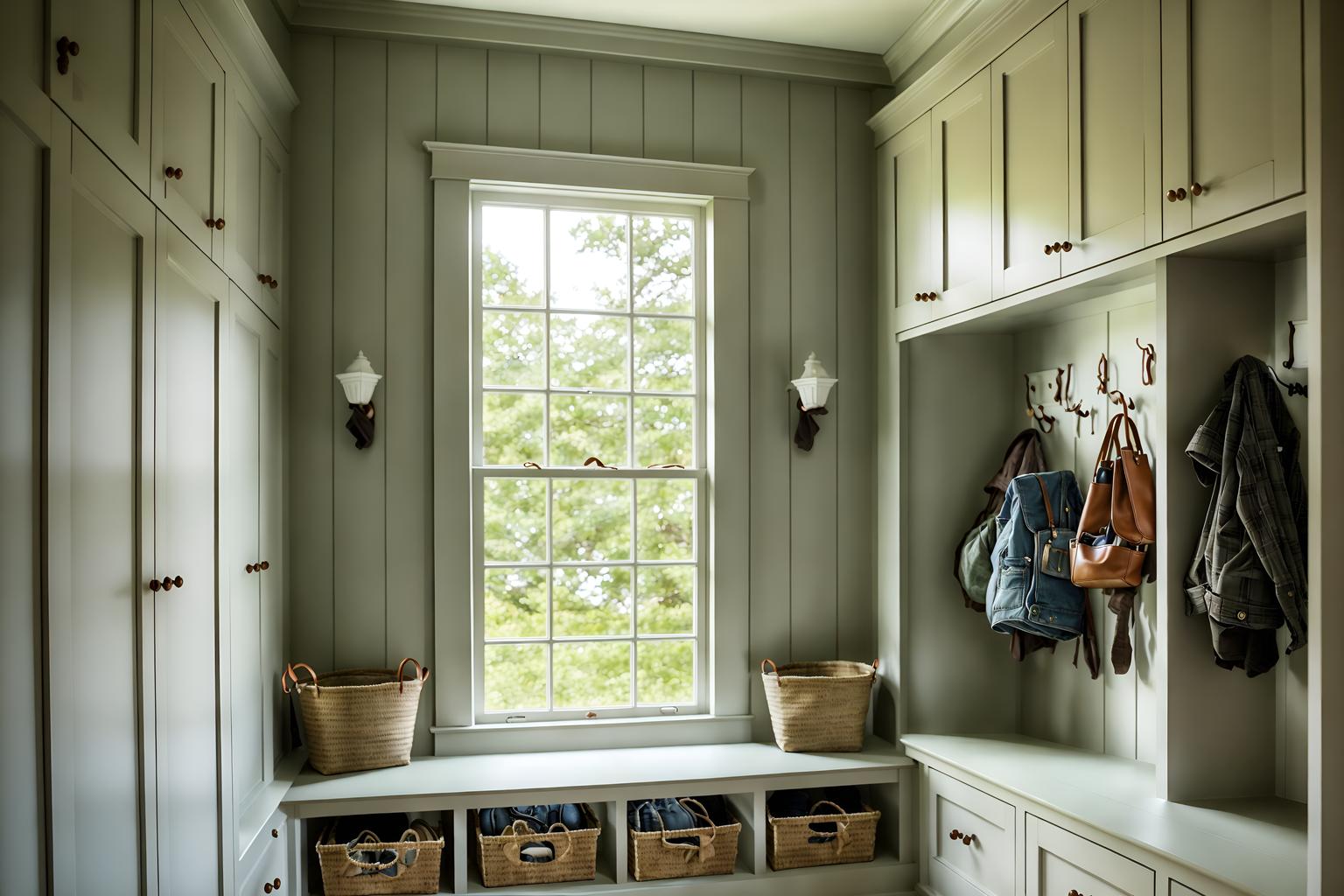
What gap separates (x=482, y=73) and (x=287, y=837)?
2503 millimetres

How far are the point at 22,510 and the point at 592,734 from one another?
7.41 ft

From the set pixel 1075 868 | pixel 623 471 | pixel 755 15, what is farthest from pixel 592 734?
pixel 755 15

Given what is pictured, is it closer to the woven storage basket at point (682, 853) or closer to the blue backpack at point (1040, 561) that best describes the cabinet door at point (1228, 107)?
the blue backpack at point (1040, 561)

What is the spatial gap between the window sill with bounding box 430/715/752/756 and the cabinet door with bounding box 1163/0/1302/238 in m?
2.14

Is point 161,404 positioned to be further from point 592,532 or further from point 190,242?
point 592,532

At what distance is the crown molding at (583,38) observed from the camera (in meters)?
3.11

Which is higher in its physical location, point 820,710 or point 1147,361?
point 1147,361

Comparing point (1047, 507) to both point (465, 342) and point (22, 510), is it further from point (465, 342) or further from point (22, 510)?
point (22, 510)

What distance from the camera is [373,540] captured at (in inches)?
125

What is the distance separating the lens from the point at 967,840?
2850 millimetres

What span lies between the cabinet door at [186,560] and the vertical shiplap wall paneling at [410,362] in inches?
36.8

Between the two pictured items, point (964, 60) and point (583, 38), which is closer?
point (964, 60)

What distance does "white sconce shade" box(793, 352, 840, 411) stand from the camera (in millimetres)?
3312

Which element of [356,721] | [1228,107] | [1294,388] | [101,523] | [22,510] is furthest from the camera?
[356,721]
